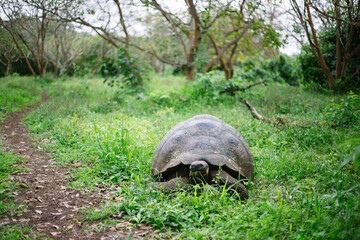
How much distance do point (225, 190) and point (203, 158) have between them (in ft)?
1.33

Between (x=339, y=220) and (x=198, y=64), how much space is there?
8467 millimetres

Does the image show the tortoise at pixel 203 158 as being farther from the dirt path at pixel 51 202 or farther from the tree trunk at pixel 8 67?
the tree trunk at pixel 8 67

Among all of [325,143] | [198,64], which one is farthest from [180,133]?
[198,64]

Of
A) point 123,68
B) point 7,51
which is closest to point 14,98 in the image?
point 123,68

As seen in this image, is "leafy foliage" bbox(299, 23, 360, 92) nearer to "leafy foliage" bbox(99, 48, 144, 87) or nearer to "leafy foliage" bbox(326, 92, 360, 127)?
"leafy foliage" bbox(326, 92, 360, 127)

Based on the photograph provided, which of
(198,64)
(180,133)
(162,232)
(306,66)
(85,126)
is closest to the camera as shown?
(162,232)

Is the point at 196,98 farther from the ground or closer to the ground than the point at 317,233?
farther from the ground

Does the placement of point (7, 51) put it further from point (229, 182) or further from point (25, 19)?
point (229, 182)

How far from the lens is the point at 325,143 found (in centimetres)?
390

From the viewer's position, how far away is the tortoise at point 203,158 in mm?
2793

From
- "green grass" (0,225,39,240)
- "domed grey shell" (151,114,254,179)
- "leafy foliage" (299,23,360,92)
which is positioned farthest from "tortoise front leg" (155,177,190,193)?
"leafy foliage" (299,23,360,92)

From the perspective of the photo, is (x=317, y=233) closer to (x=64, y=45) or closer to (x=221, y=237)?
(x=221, y=237)

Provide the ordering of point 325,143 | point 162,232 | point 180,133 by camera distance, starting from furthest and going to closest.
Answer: point 325,143 < point 180,133 < point 162,232

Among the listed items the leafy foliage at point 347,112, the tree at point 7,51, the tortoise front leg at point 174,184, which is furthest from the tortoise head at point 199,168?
the tree at point 7,51
